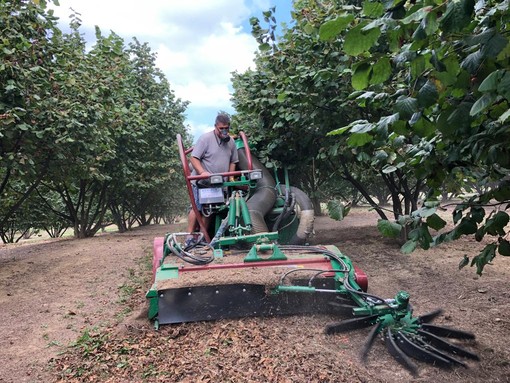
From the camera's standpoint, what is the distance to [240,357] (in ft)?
10.1

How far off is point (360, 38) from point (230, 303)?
2.76 metres

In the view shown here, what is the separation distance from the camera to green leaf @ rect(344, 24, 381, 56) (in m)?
1.47

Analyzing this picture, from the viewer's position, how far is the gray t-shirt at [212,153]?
5363mm

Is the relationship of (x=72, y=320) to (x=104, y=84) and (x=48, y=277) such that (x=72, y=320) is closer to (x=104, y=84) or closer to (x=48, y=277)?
(x=48, y=277)

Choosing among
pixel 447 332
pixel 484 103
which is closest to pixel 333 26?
pixel 484 103

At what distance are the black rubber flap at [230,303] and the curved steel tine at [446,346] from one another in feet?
2.88

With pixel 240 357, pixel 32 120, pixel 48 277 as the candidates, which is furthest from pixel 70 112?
pixel 240 357

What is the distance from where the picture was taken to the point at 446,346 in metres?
3.05

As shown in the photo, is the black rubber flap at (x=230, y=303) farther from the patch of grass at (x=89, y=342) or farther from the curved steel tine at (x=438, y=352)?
the curved steel tine at (x=438, y=352)

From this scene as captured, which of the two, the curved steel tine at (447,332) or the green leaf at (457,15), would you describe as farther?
the curved steel tine at (447,332)

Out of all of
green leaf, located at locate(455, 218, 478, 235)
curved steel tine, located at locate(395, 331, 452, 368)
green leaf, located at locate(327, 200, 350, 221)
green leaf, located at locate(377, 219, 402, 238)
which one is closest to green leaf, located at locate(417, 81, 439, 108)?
green leaf, located at locate(377, 219, 402, 238)

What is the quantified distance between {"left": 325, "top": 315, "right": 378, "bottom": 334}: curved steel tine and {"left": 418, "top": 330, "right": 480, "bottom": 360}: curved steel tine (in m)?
0.38

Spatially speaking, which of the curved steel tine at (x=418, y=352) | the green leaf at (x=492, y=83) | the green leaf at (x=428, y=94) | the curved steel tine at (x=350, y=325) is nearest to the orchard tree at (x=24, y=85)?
the curved steel tine at (x=350, y=325)

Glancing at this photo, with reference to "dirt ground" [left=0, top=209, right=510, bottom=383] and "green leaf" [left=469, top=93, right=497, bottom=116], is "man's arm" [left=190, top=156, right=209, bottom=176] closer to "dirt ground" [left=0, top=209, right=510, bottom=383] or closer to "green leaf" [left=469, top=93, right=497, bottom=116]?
"dirt ground" [left=0, top=209, right=510, bottom=383]
